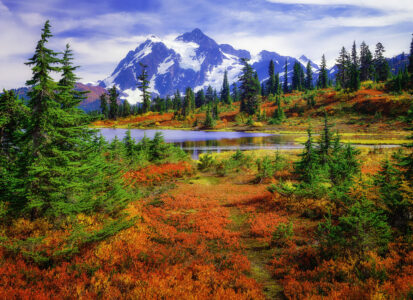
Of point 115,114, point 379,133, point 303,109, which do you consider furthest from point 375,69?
point 115,114

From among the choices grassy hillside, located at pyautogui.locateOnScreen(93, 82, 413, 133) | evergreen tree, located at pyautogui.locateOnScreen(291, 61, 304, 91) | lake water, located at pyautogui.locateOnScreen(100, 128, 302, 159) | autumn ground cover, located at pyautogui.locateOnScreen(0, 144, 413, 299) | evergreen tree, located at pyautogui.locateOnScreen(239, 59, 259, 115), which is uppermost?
evergreen tree, located at pyautogui.locateOnScreen(291, 61, 304, 91)

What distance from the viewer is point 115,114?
11344 centimetres

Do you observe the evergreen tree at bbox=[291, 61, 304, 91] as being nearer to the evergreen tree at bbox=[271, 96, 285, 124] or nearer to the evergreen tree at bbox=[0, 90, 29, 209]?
the evergreen tree at bbox=[271, 96, 285, 124]

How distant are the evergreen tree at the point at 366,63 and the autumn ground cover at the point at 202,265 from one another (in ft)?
364

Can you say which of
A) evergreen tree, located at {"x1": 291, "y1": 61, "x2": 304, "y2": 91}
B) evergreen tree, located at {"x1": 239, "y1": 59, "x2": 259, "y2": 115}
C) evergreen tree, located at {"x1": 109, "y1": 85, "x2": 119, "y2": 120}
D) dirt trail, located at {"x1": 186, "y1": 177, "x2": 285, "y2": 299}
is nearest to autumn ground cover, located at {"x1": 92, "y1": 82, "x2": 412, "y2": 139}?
evergreen tree, located at {"x1": 239, "y1": 59, "x2": 259, "y2": 115}

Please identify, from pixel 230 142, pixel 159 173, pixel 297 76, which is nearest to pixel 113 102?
pixel 230 142

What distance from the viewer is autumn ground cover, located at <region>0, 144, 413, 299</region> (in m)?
4.98

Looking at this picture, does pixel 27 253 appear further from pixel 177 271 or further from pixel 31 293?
pixel 177 271

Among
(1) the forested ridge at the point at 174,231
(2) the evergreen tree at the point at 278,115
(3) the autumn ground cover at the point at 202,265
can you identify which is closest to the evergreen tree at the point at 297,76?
(2) the evergreen tree at the point at 278,115

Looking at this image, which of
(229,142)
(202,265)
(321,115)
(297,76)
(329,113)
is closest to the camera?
(202,265)

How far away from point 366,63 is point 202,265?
118810mm

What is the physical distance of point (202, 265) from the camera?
643 cm

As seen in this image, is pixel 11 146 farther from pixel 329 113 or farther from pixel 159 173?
pixel 329 113

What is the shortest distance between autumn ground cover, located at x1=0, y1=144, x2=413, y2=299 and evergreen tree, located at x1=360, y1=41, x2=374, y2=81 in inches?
4370
